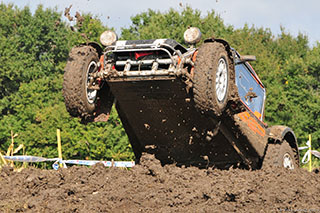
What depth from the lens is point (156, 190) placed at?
25.6 feet

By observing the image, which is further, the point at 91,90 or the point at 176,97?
the point at 91,90

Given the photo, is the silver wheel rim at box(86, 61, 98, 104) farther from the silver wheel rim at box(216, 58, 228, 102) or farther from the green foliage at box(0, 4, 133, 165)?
the green foliage at box(0, 4, 133, 165)

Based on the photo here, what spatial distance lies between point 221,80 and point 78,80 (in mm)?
2107

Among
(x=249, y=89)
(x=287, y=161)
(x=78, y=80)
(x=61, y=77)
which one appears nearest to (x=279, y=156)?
(x=287, y=161)

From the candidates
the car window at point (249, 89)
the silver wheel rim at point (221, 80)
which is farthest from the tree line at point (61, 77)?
the silver wheel rim at point (221, 80)

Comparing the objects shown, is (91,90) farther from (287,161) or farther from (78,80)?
(287,161)

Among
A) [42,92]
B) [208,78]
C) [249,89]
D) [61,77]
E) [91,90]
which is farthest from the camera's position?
[61,77]

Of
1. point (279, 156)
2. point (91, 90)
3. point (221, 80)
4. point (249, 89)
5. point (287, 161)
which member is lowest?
point (287, 161)

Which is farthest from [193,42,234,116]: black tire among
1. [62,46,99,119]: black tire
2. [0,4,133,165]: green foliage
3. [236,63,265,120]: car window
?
[0,4,133,165]: green foliage

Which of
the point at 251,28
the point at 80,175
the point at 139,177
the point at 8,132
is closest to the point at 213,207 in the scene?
the point at 139,177

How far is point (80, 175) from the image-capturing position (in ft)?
28.8

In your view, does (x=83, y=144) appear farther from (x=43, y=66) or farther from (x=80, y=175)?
(x=80, y=175)

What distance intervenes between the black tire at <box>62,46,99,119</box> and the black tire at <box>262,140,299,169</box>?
3454 mm

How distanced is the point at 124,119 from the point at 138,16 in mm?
33176
